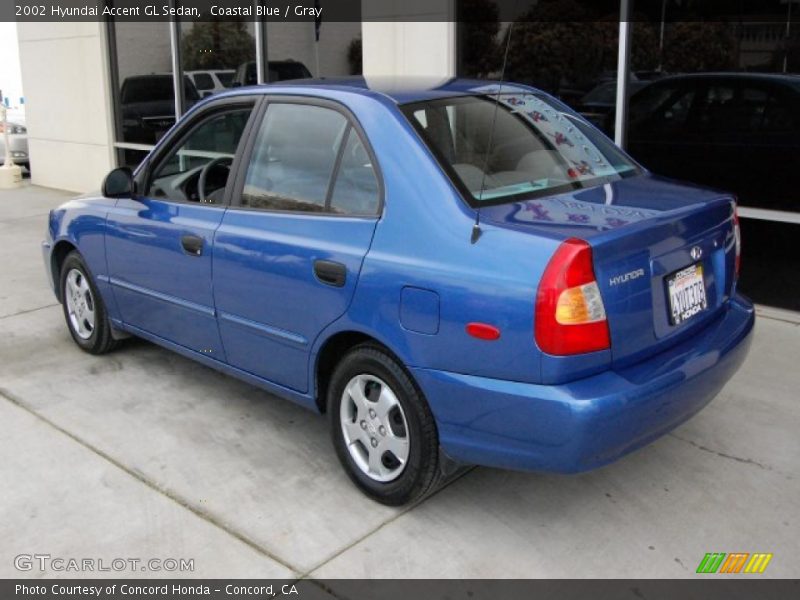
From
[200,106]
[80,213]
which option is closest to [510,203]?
[200,106]

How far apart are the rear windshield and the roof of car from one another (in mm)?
68

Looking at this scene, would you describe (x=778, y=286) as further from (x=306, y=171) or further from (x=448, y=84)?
(x=306, y=171)

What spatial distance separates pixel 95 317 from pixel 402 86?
2.53 metres

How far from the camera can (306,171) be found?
386 cm

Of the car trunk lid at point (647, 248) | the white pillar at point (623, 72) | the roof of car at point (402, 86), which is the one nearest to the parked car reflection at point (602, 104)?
the white pillar at point (623, 72)

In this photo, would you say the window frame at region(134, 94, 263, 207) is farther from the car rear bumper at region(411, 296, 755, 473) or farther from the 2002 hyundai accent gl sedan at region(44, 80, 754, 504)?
the car rear bumper at region(411, 296, 755, 473)

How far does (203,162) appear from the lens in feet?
15.5

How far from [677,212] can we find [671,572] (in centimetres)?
133

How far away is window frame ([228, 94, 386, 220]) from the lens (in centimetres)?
351

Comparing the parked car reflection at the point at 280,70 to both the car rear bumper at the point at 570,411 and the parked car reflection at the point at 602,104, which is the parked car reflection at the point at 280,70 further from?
the car rear bumper at the point at 570,411

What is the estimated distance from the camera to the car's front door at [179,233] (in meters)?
4.27

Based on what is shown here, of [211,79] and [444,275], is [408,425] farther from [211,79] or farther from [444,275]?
[211,79]
